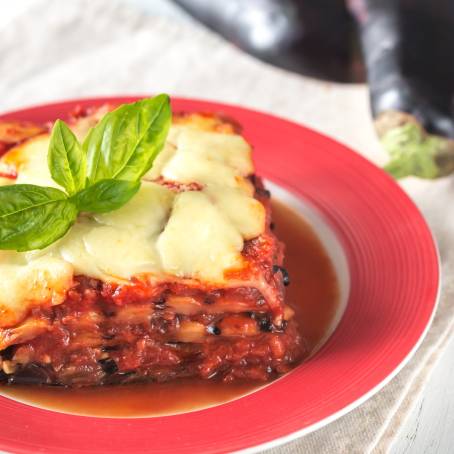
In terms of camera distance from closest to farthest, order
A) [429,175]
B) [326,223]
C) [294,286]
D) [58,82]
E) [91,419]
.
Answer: [91,419], [294,286], [326,223], [429,175], [58,82]

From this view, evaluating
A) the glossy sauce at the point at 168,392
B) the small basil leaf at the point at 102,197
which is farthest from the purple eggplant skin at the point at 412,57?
the small basil leaf at the point at 102,197

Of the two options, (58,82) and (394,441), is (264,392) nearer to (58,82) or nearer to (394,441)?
(394,441)

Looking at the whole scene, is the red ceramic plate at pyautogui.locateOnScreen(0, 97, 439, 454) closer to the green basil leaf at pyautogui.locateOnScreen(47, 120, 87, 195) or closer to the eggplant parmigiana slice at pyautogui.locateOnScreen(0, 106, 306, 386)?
the eggplant parmigiana slice at pyautogui.locateOnScreen(0, 106, 306, 386)

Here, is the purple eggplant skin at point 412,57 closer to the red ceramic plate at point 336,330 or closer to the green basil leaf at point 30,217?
the red ceramic plate at point 336,330

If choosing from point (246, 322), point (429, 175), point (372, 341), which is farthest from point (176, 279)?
point (429, 175)

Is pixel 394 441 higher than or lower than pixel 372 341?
lower

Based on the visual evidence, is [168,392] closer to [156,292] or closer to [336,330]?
[156,292]

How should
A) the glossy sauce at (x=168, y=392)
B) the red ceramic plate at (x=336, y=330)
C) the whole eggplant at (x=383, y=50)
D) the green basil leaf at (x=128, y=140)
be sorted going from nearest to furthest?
the red ceramic plate at (x=336, y=330)
the glossy sauce at (x=168, y=392)
the green basil leaf at (x=128, y=140)
the whole eggplant at (x=383, y=50)
